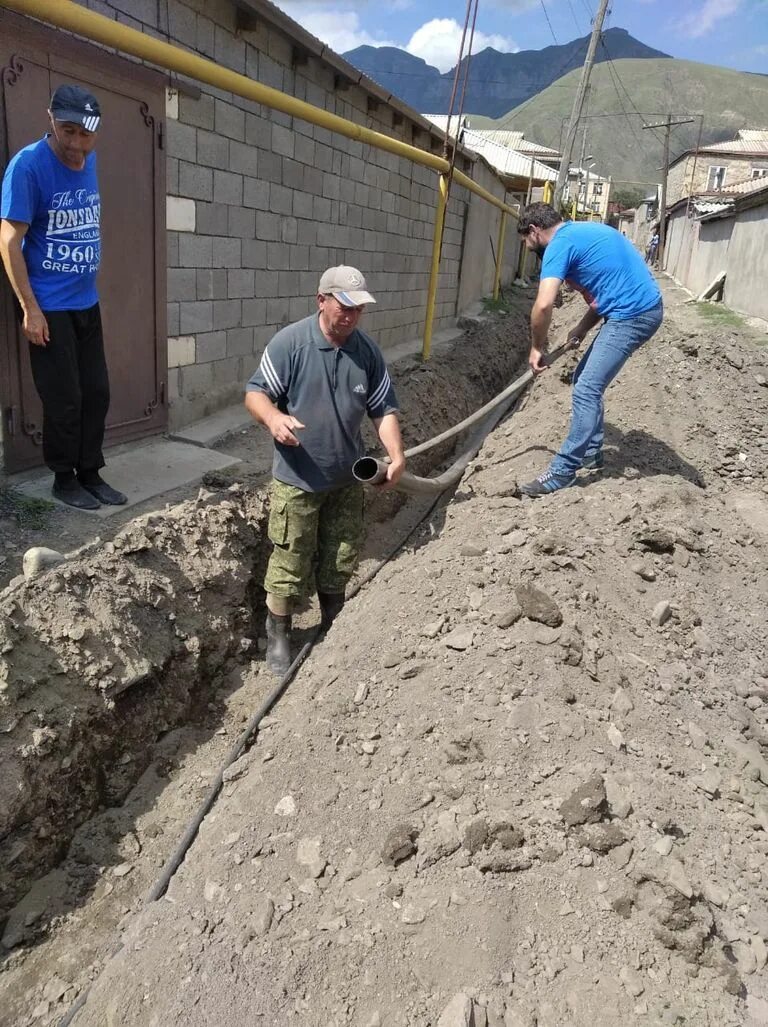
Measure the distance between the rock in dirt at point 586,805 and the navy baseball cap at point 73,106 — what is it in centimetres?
328

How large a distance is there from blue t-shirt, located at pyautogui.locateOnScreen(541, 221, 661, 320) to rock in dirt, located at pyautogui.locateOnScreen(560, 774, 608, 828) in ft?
9.69

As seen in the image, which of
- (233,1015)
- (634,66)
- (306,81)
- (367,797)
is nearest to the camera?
(233,1015)

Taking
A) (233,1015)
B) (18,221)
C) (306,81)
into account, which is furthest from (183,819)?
(306,81)

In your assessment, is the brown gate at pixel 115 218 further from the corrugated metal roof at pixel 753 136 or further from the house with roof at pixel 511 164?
the corrugated metal roof at pixel 753 136

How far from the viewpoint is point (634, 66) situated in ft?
650

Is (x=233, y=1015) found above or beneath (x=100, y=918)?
above

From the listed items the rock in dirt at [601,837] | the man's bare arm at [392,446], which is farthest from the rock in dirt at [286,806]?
the man's bare arm at [392,446]

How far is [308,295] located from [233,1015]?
5.64m

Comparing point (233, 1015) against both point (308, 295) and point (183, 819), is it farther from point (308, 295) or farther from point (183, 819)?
point (308, 295)

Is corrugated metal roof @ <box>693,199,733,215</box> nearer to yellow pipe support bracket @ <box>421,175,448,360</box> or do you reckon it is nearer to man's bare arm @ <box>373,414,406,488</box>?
yellow pipe support bracket @ <box>421,175,448,360</box>

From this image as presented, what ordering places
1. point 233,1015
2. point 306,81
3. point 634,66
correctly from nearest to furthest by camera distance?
point 233,1015, point 306,81, point 634,66

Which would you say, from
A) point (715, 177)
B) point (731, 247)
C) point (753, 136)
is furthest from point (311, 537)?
point (753, 136)

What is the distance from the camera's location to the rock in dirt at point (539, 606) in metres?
3.10

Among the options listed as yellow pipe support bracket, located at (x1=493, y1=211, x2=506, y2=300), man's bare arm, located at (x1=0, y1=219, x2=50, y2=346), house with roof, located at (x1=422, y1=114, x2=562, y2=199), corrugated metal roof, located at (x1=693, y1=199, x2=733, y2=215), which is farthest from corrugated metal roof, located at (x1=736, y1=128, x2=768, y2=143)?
man's bare arm, located at (x1=0, y1=219, x2=50, y2=346)
